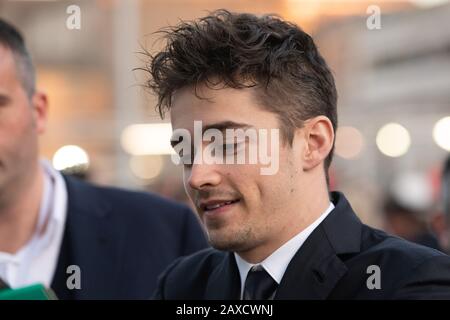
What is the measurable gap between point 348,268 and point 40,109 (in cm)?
166

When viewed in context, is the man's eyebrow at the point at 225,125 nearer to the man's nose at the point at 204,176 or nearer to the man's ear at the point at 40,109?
the man's nose at the point at 204,176

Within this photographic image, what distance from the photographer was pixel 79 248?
3148mm

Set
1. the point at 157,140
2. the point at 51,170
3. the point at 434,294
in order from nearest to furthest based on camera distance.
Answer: the point at 434,294 < the point at 51,170 < the point at 157,140

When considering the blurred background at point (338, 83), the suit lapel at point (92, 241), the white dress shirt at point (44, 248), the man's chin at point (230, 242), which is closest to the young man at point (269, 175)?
the man's chin at point (230, 242)

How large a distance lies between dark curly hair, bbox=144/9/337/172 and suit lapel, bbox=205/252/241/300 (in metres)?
0.36

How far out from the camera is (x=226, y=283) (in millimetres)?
2197

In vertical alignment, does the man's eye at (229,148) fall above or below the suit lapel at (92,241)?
above

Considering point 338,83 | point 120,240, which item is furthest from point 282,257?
point 338,83

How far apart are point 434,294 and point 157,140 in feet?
40.1

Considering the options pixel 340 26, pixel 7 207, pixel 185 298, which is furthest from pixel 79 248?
pixel 340 26

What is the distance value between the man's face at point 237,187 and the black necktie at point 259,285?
0.08 m

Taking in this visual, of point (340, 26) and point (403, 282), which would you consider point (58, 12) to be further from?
point (403, 282)

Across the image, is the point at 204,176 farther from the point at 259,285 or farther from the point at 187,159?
the point at 259,285

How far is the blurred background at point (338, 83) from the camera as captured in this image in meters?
13.7
